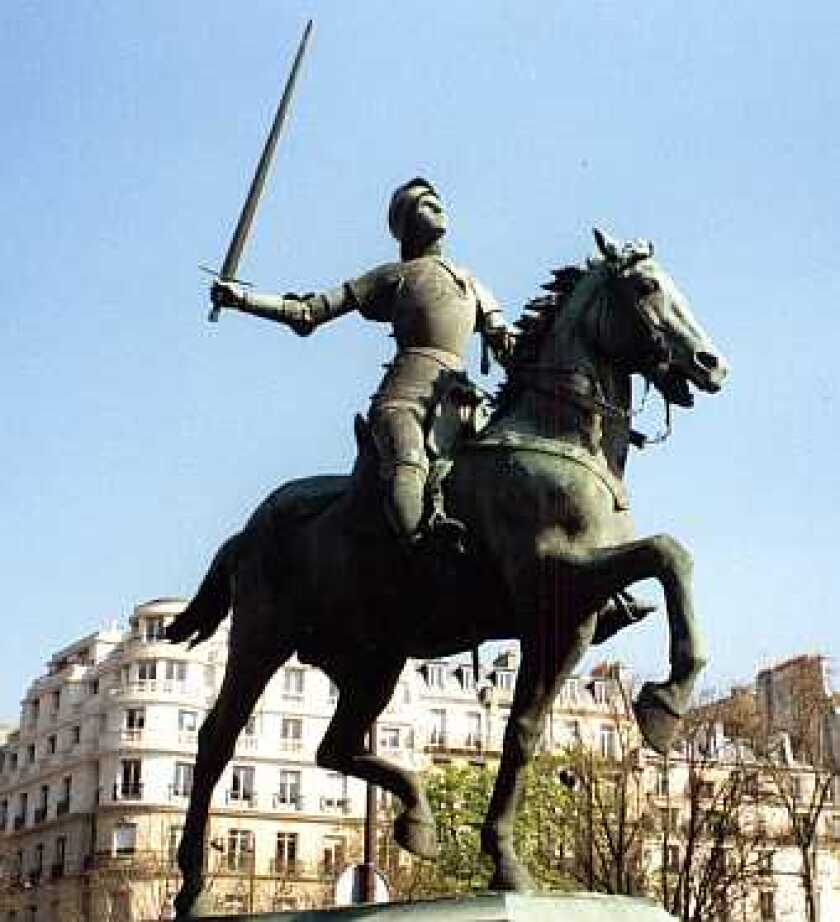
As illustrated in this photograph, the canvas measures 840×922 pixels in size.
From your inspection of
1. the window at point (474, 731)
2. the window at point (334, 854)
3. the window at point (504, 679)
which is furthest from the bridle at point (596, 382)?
the window at point (504, 679)

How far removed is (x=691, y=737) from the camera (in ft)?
121

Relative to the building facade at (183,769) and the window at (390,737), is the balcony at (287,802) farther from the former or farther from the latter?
the window at (390,737)

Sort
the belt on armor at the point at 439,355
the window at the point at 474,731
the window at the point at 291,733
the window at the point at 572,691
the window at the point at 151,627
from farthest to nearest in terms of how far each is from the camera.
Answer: the window at the point at 572,691, the window at the point at 474,731, the window at the point at 151,627, the window at the point at 291,733, the belt on armor at the point at 439,355

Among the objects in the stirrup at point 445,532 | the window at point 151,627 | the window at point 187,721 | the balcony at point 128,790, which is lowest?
the stirrup at point 445,532

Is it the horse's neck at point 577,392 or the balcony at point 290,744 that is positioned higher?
the balcony at point 290,744

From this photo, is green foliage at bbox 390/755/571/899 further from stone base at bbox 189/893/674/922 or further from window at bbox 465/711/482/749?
window at bbox 465/711/482/749

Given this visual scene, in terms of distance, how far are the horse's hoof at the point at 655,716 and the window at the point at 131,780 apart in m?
68.4

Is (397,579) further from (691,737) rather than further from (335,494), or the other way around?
(691,737)

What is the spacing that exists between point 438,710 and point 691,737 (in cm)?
4488

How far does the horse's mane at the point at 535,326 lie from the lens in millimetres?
8719

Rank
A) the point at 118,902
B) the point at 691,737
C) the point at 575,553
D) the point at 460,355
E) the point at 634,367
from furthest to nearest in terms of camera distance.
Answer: the point at 118,902, the point at 691,737, the point at 460,355, the point at 634,367, the point at 575,553

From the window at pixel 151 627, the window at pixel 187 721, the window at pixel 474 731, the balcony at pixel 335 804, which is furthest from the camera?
the window at pixel 474 731

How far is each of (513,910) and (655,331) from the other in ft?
10.4

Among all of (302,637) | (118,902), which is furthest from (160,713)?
(302,637)
